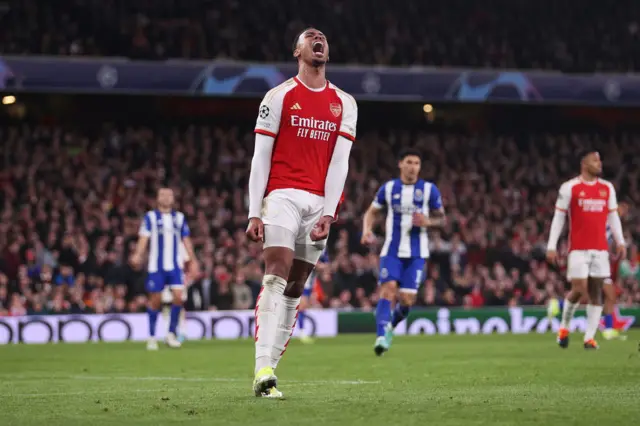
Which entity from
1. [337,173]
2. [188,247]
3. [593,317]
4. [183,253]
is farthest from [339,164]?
[183,253]

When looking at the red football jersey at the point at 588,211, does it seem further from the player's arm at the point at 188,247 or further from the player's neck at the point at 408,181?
the player's arm at the point at 188,247

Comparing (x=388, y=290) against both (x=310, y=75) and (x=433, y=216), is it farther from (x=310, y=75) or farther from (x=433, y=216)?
(x=310, y=75)

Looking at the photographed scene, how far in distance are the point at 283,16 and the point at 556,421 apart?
2667 centimetres

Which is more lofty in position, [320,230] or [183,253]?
[183,253]

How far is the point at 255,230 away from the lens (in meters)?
7.30

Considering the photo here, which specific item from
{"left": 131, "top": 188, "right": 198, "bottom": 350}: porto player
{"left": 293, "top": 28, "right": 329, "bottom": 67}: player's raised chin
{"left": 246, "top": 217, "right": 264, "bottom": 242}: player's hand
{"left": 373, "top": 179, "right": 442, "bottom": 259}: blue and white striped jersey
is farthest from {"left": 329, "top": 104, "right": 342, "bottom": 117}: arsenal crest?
{"left": 131, "top": 188, "right": 198, "bottom": 350}: porto player

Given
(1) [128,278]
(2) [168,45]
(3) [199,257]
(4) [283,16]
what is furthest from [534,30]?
(1) [128,278]

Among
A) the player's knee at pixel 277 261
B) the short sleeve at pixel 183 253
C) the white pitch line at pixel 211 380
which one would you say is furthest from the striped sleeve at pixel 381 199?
the player's knee at pixel 277 261

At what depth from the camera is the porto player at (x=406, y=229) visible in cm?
1406

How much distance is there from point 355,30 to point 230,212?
23.0 ft

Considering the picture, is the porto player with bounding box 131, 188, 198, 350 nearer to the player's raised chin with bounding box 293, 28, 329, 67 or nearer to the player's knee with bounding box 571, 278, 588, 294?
the player's knee with bounding box 571, 278, 588, 294

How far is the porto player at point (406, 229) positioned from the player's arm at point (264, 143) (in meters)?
6.51

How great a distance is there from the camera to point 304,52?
300 inches

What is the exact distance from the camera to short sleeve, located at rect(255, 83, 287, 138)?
24.7 feet
